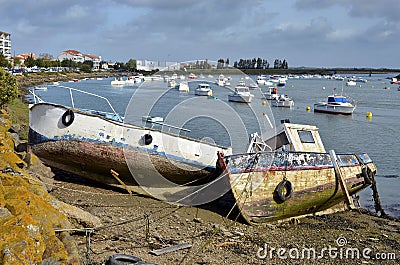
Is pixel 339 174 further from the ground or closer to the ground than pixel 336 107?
closer to the ground

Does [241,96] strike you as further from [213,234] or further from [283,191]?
[213,234]

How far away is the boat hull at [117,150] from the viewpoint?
14.4 metres

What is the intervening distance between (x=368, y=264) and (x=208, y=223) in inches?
167

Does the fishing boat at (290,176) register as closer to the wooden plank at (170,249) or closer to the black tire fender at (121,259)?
the wooden plank at (170,249)

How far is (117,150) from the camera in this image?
47.0 ft

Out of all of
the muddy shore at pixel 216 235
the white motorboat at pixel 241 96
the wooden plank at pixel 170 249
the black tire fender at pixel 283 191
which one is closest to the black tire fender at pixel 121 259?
the muddy shore at pixel 216 235

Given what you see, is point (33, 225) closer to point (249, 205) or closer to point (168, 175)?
point (249, 205)

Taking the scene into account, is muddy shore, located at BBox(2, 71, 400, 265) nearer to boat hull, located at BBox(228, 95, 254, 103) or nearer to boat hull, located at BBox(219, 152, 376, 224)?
boat hull, located at BBox(219, 152, 376, 224)

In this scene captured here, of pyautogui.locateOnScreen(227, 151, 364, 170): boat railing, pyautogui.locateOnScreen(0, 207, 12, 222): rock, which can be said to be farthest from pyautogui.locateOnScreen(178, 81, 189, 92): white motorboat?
pyautogui.locateOnScreen(0, 207, 12, 222): rock

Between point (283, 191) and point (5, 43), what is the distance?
471 ft

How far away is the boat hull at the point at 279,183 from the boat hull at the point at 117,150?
2.10 meters

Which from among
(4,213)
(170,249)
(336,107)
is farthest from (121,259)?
(336,107)

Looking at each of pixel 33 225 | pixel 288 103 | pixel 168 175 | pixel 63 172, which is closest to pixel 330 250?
pixel 168 175

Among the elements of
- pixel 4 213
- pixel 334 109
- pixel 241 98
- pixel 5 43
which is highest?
pixel 5 43
